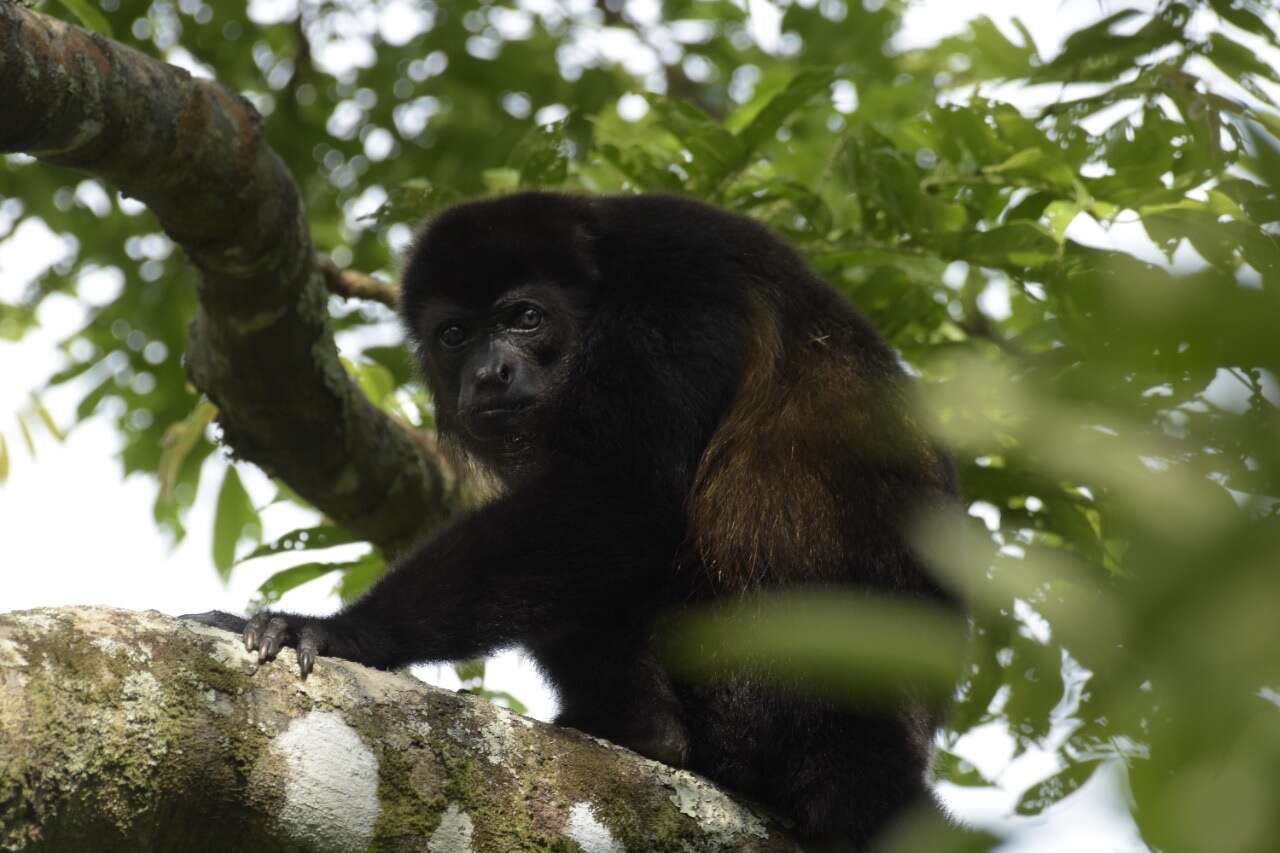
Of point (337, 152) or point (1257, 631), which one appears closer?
point (1257, 631)

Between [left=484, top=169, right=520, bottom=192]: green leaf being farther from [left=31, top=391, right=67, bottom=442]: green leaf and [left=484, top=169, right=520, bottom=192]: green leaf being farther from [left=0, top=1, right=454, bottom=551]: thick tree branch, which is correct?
[left=31, top=391, right=67, bottom=442]: green leaf

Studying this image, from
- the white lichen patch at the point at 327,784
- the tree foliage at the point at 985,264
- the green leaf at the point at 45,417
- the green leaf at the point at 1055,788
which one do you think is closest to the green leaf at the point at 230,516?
the tree foliage at the point at 985,264

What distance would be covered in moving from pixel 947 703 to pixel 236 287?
2878 millimetres

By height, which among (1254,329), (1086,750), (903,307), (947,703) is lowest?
(947,703)

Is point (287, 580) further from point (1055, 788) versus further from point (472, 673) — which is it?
point (1055, 788)

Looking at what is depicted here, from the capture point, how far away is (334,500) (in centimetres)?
550

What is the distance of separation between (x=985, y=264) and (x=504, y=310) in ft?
5.68

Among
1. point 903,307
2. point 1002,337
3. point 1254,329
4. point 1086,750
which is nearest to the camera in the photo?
point 1254,329

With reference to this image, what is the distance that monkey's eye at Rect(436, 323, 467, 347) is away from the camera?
4.93m

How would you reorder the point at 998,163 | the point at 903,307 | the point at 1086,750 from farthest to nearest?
the point at 903,307 → the point at 998,163 → the point at 1086,750

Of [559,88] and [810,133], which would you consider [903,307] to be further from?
[559,88]

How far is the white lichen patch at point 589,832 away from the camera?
2.74 m

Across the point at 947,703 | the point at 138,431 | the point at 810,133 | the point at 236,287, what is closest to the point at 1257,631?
the point at 947,703

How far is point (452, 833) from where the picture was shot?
8.59 ft
